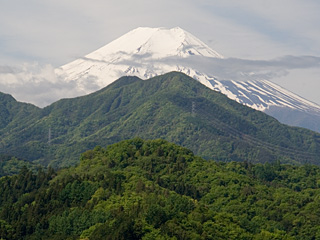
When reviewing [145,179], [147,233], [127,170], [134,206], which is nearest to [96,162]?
[127,170]

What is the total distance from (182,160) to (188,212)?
5382 cm

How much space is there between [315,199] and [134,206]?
52.5 m

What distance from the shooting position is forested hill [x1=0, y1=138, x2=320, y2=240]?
102188mm

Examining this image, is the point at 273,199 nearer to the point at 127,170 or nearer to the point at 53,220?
the point at 127,170

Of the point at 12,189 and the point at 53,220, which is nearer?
the point at 53,220

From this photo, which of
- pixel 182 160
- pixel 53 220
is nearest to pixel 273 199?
pixel 182 160

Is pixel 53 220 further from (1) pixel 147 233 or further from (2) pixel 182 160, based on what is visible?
(2) pixel 182 160

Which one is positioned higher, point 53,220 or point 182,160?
point 182,160

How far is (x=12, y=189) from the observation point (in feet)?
475

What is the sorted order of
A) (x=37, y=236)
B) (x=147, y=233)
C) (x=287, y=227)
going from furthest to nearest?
(x=287, y=227) → (x=37, y=236) → (x=147, y=233)

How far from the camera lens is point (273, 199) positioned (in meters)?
146

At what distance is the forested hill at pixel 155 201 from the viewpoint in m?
102

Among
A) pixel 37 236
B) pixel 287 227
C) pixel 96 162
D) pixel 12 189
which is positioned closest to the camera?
pixel 37 236

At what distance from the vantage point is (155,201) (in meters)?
113
